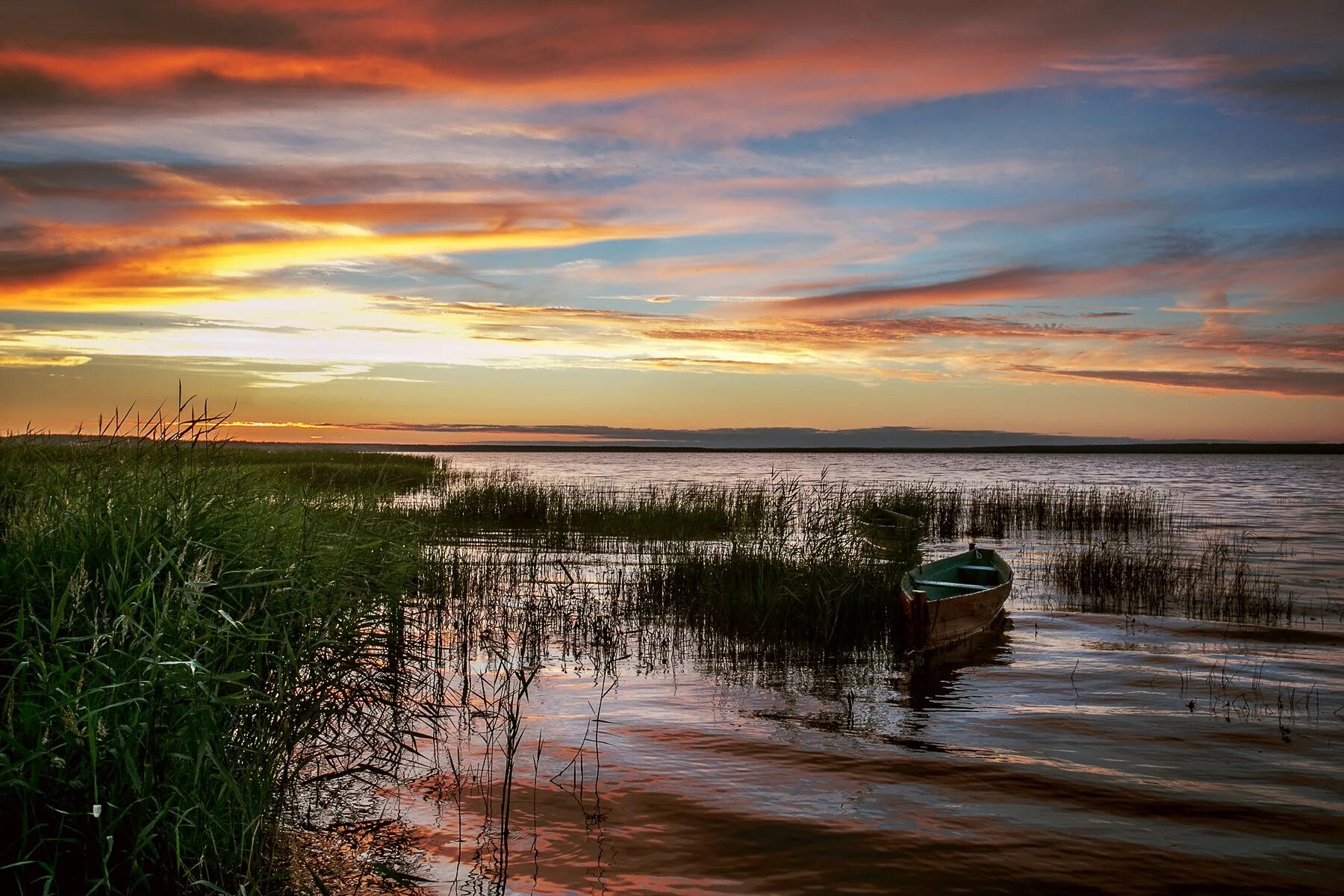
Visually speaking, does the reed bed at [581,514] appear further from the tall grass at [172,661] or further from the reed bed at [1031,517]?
the tall grass at [172,661]

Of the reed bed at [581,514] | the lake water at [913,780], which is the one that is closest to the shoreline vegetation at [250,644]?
the lake water at [913,780]

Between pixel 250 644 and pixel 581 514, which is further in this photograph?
pixel 581 514

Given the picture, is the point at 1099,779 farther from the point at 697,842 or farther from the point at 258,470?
the point at 258,470

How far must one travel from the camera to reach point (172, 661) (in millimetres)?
4191

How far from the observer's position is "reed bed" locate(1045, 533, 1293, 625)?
55.4 feet

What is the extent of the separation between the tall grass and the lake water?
1.39 m

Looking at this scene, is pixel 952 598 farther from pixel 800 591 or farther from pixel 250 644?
pixel 250 644

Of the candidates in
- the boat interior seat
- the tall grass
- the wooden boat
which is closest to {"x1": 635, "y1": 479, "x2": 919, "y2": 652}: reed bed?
the boat interior seat

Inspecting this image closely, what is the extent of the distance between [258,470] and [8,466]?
85.4 inches

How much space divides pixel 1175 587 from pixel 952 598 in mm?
8908

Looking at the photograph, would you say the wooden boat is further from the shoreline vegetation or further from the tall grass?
the tall grass

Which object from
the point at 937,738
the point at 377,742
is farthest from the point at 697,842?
the point at 937,738

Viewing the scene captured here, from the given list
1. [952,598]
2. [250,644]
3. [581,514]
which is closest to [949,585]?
[952,598]

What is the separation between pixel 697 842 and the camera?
6.58 meters
